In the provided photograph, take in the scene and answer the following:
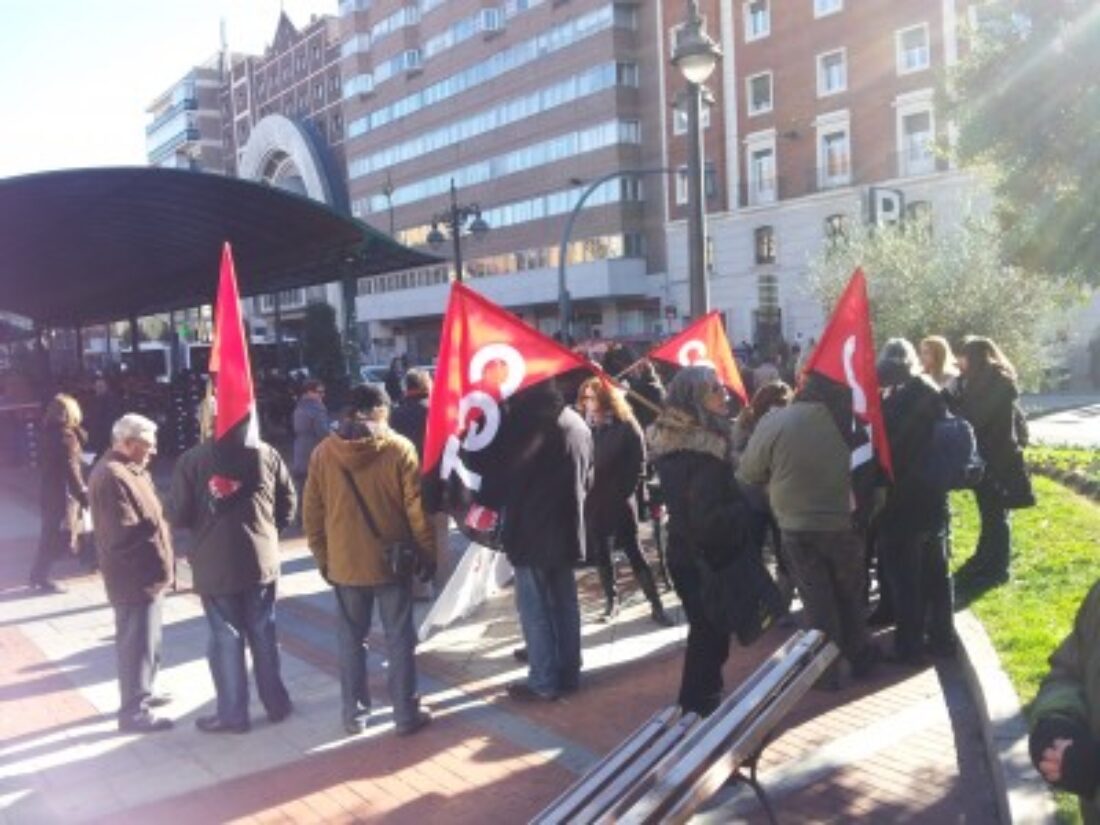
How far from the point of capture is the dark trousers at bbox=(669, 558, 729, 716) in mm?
5387

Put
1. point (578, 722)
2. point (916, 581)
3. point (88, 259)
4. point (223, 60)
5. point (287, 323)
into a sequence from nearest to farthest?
point (578, 722)
point (916, 581)
point (88, 259)
point (287, 323)
point (223, 60)

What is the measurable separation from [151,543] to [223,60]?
10935 centimetres

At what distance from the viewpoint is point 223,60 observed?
10594 centimetres

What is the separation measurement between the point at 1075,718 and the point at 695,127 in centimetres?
859

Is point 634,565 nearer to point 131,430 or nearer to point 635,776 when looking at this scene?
point 131,430

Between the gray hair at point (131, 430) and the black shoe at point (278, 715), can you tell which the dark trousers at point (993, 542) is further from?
the gray hair at point (131, 430)

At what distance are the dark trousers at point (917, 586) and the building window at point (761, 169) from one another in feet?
135

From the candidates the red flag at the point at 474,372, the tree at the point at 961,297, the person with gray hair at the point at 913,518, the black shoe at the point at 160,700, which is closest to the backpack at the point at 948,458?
the person with gray hair at the point at 913,518

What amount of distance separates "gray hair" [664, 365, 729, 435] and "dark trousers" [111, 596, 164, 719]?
3.13 m

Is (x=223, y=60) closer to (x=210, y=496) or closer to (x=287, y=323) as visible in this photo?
(x=287, y=323)

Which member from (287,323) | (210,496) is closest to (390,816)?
(210,496)

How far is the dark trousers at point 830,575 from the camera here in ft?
19.1

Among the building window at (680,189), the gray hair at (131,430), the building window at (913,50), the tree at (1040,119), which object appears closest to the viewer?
the gray hair at (131,430)

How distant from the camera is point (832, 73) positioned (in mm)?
43531
